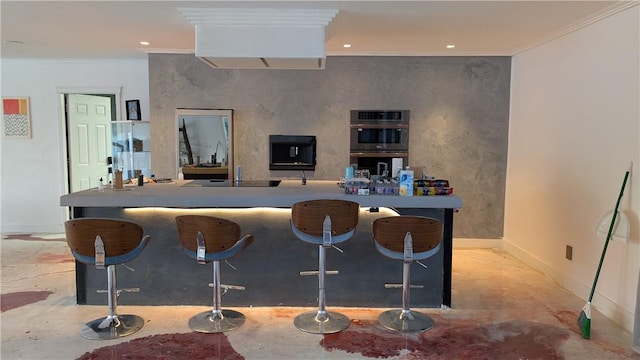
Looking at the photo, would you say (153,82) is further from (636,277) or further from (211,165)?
(636,277)

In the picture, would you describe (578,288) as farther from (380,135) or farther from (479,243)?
(380,135)

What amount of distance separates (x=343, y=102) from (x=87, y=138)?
157 inches

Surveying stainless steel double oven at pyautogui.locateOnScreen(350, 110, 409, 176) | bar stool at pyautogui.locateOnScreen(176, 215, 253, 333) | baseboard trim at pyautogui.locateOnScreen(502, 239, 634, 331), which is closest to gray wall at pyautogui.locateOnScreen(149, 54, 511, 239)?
stainless steel double oven at pyautogui.locateOnScreen(350, 110, 409, 176)

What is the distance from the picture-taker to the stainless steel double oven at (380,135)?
18.3 feet

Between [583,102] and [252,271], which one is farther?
[583,102]

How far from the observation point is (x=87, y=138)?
673 cm

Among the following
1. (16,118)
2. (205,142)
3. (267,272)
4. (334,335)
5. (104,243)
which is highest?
(16,118)

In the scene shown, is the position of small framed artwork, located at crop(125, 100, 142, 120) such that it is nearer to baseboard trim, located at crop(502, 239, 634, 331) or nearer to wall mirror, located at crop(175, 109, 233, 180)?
wall mirror, located at crop(175, 109, 233, 180)

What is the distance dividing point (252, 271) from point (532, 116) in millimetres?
3525

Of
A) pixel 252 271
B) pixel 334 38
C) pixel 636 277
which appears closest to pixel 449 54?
pixel 334 38

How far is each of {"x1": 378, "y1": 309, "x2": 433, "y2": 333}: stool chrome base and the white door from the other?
16.4 feet

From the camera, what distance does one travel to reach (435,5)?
3.58 metres

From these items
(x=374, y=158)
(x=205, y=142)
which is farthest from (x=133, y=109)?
(x=374, y=158)

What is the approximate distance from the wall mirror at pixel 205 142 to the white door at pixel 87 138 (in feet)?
6.13
